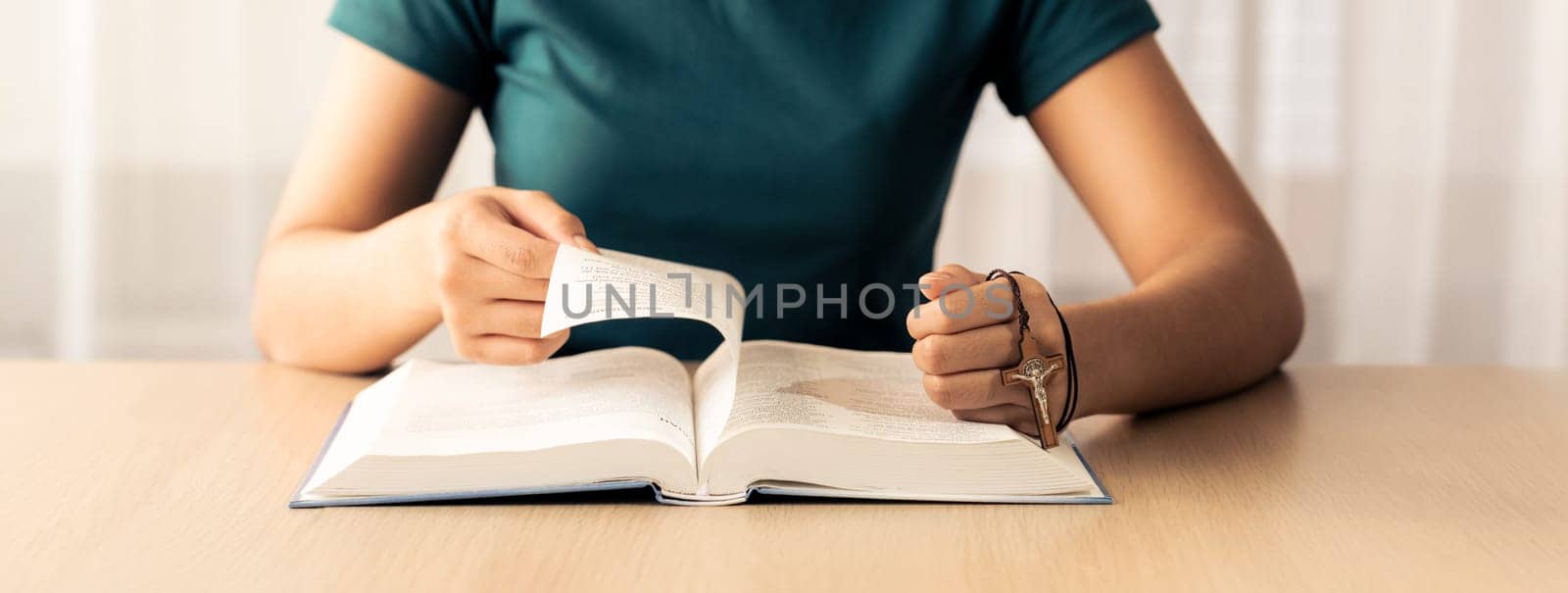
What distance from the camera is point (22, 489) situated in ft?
2.36

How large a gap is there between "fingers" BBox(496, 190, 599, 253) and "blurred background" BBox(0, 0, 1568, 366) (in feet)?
5.58

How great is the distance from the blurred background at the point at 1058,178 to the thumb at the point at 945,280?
174 cm

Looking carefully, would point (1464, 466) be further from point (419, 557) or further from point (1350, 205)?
point (1350, 205)

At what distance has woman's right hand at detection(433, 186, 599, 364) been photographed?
2.60ft

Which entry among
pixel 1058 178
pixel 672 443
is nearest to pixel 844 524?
pixel 672 443

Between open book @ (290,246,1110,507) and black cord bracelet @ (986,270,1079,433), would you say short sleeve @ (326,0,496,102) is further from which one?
black cord bracelet @ (986,270,1079,433)

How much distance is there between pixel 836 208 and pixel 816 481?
1.66ft

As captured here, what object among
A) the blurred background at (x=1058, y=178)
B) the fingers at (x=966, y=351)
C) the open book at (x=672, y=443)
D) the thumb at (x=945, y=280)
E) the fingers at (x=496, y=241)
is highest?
the fingers at (x=496, y=241)

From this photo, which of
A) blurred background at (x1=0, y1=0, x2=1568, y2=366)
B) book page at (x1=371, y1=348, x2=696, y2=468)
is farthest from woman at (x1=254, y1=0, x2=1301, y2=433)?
blurred background at (x1=0, y1=0, x2=1568, y2=366)

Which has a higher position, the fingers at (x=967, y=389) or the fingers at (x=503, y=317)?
the fingers at (x=503, y=317)

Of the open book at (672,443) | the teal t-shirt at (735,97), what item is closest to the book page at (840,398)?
the open book at (672,443)

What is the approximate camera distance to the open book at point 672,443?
2.26 ft

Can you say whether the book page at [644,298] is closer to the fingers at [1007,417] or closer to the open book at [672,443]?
the open book at [672,443]

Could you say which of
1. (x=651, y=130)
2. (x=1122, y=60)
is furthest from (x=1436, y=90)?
(x=651, y=130)
